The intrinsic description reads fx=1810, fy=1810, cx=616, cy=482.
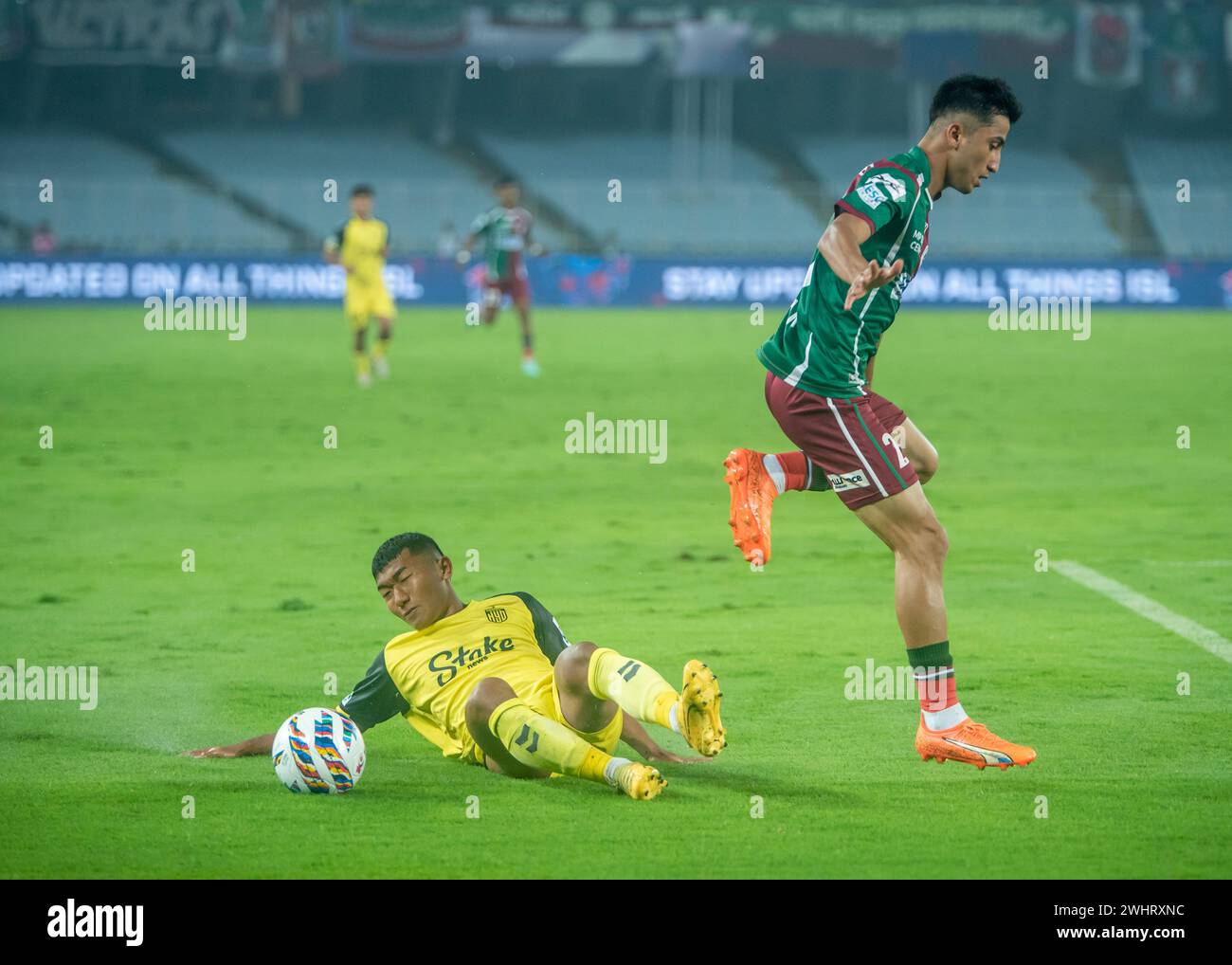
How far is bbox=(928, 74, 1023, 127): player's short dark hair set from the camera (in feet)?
22.0

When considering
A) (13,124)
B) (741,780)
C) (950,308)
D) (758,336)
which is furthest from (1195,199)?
(741,780)

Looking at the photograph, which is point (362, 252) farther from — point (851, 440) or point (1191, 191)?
point (1191, 191)

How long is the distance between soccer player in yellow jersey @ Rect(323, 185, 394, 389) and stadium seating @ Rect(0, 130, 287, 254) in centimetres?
1484

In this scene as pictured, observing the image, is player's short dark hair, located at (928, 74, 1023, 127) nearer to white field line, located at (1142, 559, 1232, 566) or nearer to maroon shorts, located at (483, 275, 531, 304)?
white field line, located at (1142, 559, 1232, 566)

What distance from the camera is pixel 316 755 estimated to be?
636 centimetres

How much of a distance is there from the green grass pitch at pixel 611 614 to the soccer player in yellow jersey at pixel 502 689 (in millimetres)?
142

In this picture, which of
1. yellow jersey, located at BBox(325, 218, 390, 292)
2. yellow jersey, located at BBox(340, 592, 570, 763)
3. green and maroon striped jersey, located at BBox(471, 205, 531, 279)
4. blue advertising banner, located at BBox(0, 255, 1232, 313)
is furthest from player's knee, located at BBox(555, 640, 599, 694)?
Result: blue advertising banner, located at BBox(0, 255, 1232, 313)

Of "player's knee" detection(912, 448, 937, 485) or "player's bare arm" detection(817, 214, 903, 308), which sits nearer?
"player's bare arm" detection(817, 214, 903, 308)

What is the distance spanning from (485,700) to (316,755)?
2.06 ft

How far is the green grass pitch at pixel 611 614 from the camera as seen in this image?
582cm

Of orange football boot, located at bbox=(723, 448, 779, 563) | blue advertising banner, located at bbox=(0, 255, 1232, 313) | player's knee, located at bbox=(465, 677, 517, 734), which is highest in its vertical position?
blue advertising banner, located at bbox=(0, 255, 1232, 313)

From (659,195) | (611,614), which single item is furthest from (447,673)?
(659,195)

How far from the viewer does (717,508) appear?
1359 cm
